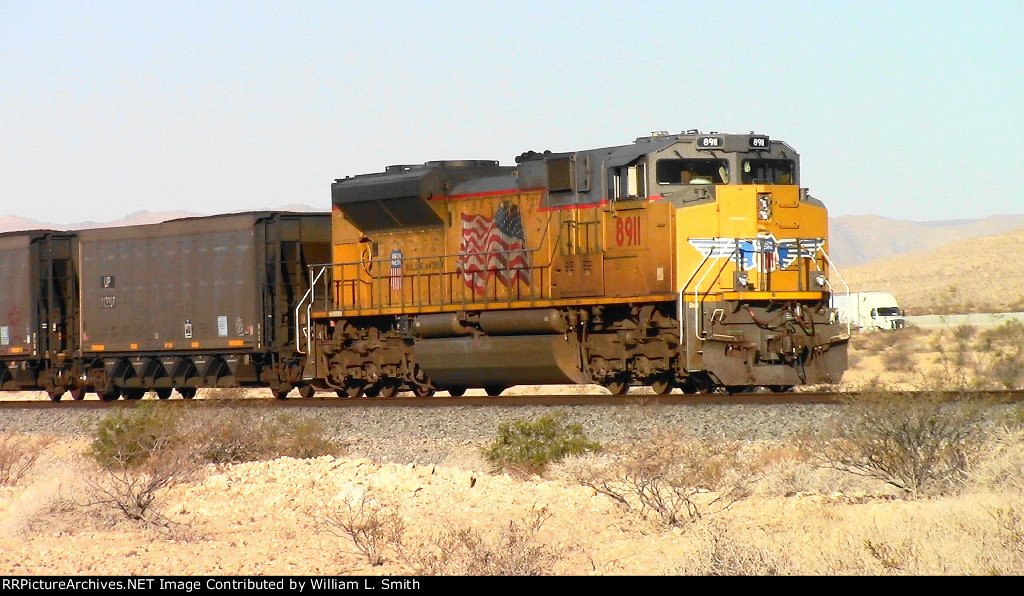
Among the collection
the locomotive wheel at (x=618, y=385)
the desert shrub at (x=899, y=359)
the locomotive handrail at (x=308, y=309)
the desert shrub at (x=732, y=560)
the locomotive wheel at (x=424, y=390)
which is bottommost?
the desert shrub at (x=899, y=359)

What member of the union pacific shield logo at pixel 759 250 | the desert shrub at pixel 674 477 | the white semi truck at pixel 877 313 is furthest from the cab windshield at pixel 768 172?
the white semi truck at pixel 877 313

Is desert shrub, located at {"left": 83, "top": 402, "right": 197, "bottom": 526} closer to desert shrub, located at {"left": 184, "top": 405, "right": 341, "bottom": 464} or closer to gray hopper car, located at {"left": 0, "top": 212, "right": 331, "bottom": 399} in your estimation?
desert shrub, located at {"left": 184, "top": 405, "right": 341, "bottom": 464}

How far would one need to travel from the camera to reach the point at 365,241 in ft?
73.0

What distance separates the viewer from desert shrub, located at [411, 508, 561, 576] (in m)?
9.28

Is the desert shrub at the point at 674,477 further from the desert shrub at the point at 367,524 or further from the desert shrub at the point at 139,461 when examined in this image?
the desert shrub at the point at 139,461

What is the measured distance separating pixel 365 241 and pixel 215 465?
24.3ft

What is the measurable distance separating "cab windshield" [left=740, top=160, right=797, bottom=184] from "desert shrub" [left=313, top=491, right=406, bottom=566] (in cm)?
791

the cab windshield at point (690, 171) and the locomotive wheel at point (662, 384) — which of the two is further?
the locomotive wheel at point (662, 384)

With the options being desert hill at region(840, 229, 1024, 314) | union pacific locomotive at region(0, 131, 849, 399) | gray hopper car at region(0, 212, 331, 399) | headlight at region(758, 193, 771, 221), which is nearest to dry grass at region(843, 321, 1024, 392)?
union pacific locomotive at region(0, 131, 849, 399)

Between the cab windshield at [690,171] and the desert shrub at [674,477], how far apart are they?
4758 mm

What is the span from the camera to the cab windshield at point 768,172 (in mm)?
18109

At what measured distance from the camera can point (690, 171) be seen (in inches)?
714
